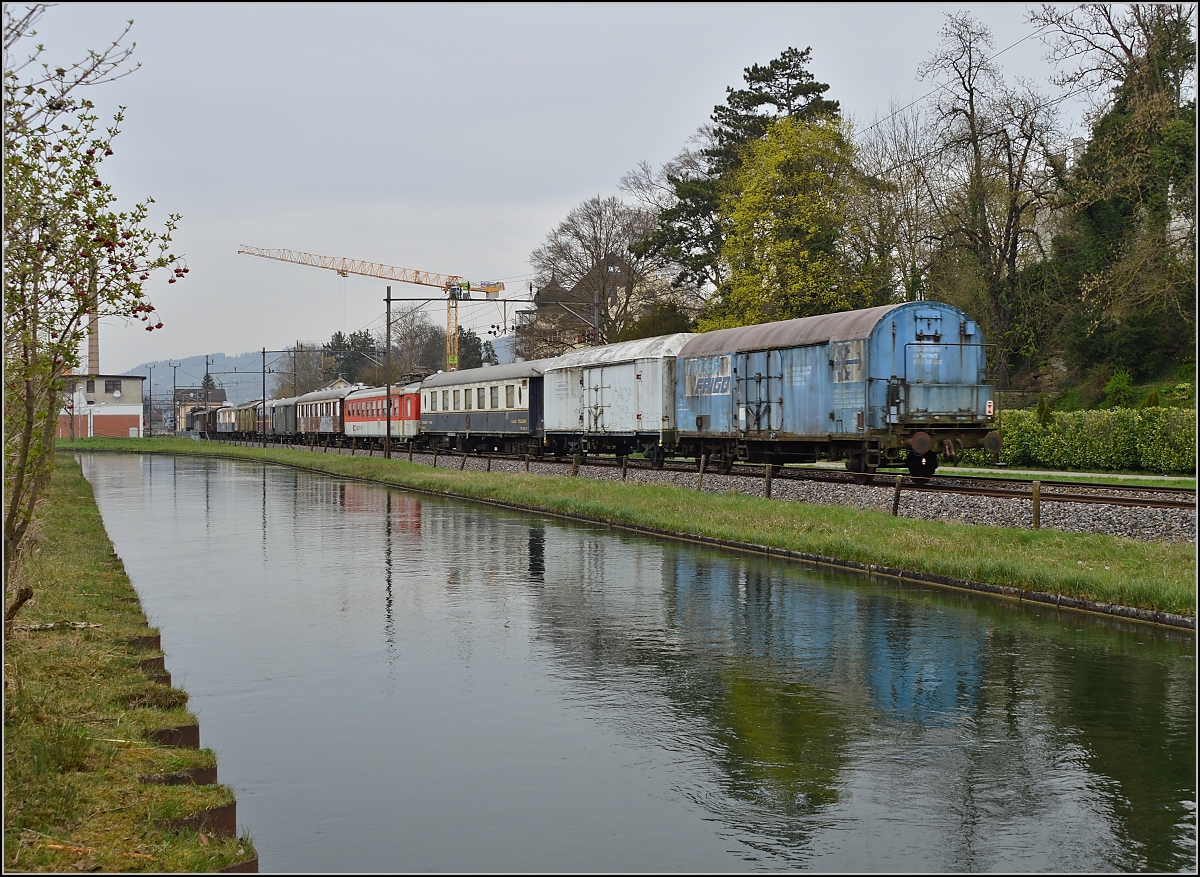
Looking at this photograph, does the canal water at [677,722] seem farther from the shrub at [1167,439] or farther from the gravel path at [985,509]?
the shrub at [1167,439]

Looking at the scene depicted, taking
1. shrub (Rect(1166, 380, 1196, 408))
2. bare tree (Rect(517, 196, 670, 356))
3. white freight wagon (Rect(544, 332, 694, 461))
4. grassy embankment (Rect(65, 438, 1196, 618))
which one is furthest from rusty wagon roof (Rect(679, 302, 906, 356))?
bare tree (Rect(517, 196, 670, 356))

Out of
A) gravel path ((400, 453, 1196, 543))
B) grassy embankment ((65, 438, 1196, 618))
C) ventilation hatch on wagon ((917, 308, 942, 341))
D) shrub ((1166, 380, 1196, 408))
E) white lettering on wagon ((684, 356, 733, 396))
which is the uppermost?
ventilation hatch on wagon ((917, 308, 942, 341))

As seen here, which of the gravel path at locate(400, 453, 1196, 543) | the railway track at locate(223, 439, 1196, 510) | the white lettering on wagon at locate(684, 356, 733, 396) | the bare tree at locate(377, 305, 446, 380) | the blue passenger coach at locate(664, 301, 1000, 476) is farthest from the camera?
the bare tree at locate(377, 305, 446, 380)

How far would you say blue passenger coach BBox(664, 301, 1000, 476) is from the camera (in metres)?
24.8

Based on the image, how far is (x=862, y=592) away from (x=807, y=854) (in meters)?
9.23

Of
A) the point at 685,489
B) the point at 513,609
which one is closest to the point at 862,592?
the point at 513,609

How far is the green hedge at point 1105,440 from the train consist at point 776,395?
9391 millimetres

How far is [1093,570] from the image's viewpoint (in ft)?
47.6

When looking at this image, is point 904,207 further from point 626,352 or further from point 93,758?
point 93,758

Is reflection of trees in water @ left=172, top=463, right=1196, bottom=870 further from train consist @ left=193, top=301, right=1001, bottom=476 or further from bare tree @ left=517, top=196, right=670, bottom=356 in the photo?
bare tree @ left=517, top=196, right=670, bottom=356

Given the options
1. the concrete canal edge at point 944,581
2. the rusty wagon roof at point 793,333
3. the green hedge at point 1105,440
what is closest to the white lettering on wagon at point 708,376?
the rusty wagon roof at point 793,333

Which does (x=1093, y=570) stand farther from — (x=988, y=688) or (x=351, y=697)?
(x=351, y=697)

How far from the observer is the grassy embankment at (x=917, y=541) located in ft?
45.1

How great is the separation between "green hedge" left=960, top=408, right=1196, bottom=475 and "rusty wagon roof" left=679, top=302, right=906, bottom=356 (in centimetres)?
971
